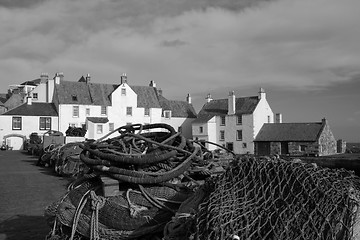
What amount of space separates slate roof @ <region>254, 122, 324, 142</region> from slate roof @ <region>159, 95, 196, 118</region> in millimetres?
14912

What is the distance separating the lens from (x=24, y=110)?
162 feet

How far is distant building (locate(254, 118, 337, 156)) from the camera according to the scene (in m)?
48.7

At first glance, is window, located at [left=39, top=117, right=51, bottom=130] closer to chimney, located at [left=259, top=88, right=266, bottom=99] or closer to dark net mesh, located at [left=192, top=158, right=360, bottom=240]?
chimney, located at [left=259, top=88, right=266, bottom=99]

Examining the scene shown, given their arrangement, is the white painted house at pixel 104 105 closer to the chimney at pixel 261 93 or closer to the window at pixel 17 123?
the window at pixel 17 123

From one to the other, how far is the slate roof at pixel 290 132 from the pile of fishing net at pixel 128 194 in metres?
46.8

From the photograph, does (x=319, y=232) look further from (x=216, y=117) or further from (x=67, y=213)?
(x=216, y=117)

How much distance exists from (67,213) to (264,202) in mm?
2686

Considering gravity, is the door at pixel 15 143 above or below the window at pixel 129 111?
below

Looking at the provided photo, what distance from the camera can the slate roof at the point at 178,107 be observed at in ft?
205

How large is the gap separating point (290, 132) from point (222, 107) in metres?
12.0

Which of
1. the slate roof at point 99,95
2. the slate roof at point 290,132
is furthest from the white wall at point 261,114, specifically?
the slate roof at point 99,95

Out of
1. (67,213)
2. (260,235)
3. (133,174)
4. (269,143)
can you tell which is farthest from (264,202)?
(269,143)

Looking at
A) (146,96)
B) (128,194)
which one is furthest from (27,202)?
(146,96)

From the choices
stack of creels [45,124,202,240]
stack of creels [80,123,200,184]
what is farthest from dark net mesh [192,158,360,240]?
stack of creels [80,123,200,184]
